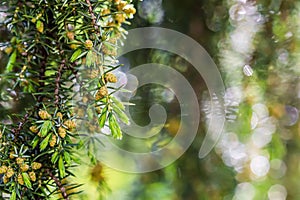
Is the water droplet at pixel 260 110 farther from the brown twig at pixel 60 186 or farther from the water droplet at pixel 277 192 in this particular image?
the brown twig at pixel 60 186

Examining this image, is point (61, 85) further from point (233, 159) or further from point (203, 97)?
point (233, 159)

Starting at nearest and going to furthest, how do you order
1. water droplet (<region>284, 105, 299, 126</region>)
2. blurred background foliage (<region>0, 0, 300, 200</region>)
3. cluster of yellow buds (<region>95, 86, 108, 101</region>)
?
1. cluster of yellow buds (<region>95, 86, 108, 101</region>)
2. blurred background foliage (<region>0, 0, 300, 200</region>)
3. water droplet (<region>284, 105, 299, 126</region>)

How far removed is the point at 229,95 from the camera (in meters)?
0.66

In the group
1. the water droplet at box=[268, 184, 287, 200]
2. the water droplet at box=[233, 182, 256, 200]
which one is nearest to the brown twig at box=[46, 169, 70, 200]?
the water droplet at box=[233, 182, 256, 200]

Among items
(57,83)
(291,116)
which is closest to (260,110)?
(291,116)

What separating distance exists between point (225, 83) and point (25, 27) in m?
0.39

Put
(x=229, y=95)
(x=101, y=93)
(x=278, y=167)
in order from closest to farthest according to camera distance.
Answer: (x=101, y=93), (x=229, y=95), (x=278, y=167)

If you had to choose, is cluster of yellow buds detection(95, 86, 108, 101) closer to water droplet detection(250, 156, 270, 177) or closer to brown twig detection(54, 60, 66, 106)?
A: brown twig detection(54, 60, 66, 106)

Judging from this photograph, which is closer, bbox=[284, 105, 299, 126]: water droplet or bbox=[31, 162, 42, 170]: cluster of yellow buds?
bbox=[31, 162, 42, 170]: cluster of yellow buds

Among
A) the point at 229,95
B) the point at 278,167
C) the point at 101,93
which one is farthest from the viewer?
the point at 278,167

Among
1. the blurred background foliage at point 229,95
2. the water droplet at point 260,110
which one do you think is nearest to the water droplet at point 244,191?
the blurred background foliage at point 229,95

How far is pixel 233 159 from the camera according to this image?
0.73 metres

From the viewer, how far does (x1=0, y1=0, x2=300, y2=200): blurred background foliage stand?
0.63m

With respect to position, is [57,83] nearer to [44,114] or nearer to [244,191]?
[44,114]
